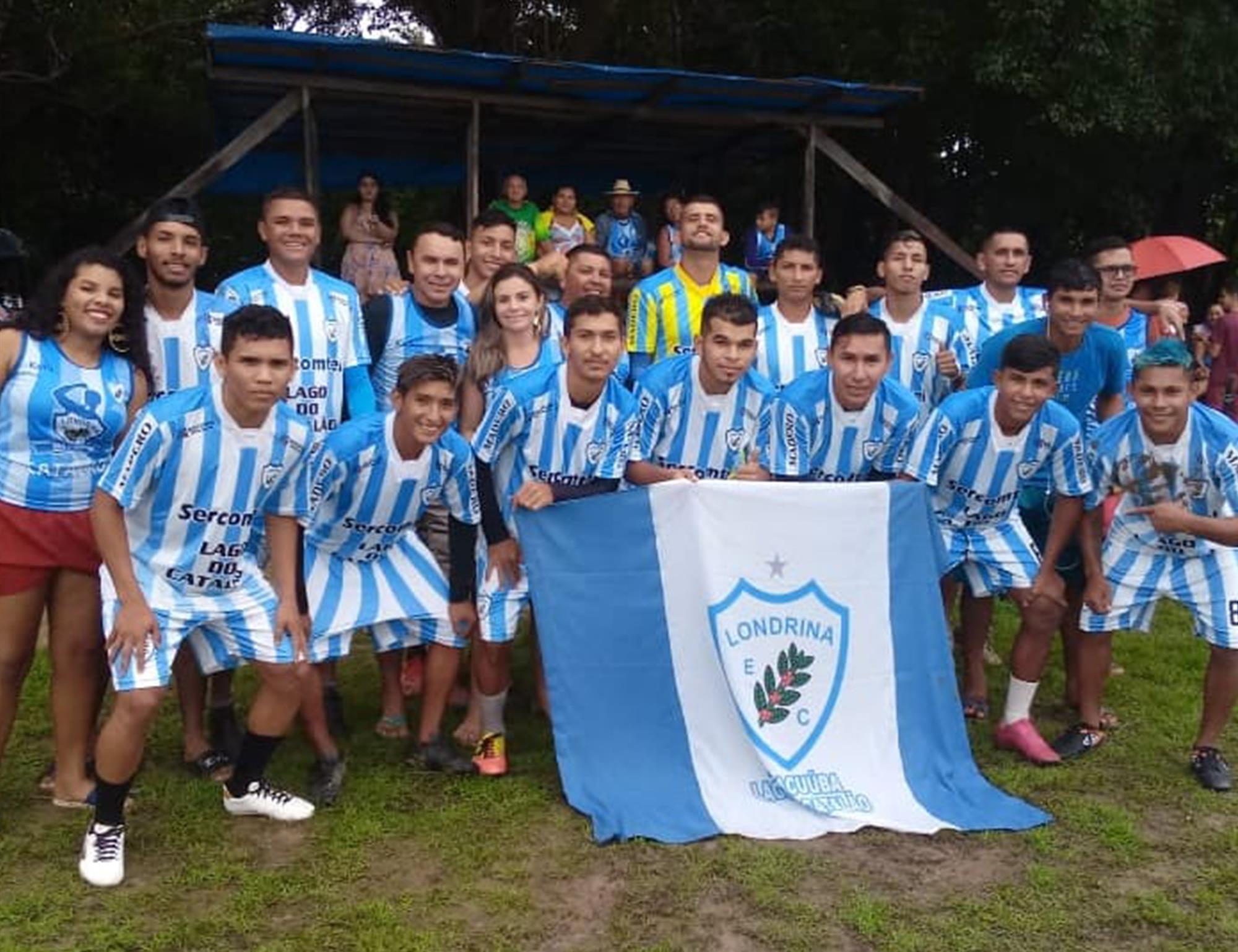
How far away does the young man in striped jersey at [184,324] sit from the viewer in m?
4.29

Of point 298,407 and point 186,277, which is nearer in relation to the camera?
point 186,277

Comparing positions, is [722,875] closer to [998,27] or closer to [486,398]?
[486,398]

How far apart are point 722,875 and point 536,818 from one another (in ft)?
2.50

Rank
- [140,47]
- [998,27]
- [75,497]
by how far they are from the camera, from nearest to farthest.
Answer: [75,497] → [998,27] → [140,47]

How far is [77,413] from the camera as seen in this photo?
12.6 feet

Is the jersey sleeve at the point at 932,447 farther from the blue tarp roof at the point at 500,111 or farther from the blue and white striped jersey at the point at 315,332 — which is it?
the blue tarp roof at the point at 500,111

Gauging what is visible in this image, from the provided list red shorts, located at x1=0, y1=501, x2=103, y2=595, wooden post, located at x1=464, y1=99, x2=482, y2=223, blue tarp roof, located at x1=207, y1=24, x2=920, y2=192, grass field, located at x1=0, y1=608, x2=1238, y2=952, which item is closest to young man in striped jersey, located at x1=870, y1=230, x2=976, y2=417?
grass field, located at x1=0, y1=608, x2=1238, y2=952

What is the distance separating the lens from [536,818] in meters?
4.07

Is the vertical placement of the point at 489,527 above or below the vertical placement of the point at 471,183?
below

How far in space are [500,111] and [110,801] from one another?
8329 millimetres

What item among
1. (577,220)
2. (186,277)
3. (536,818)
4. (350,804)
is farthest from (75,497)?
(577,220)

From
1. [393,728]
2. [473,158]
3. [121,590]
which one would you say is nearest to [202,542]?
[121,590]

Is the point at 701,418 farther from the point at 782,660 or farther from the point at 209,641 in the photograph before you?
the point at 209,641

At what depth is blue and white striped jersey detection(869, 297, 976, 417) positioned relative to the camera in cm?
551
